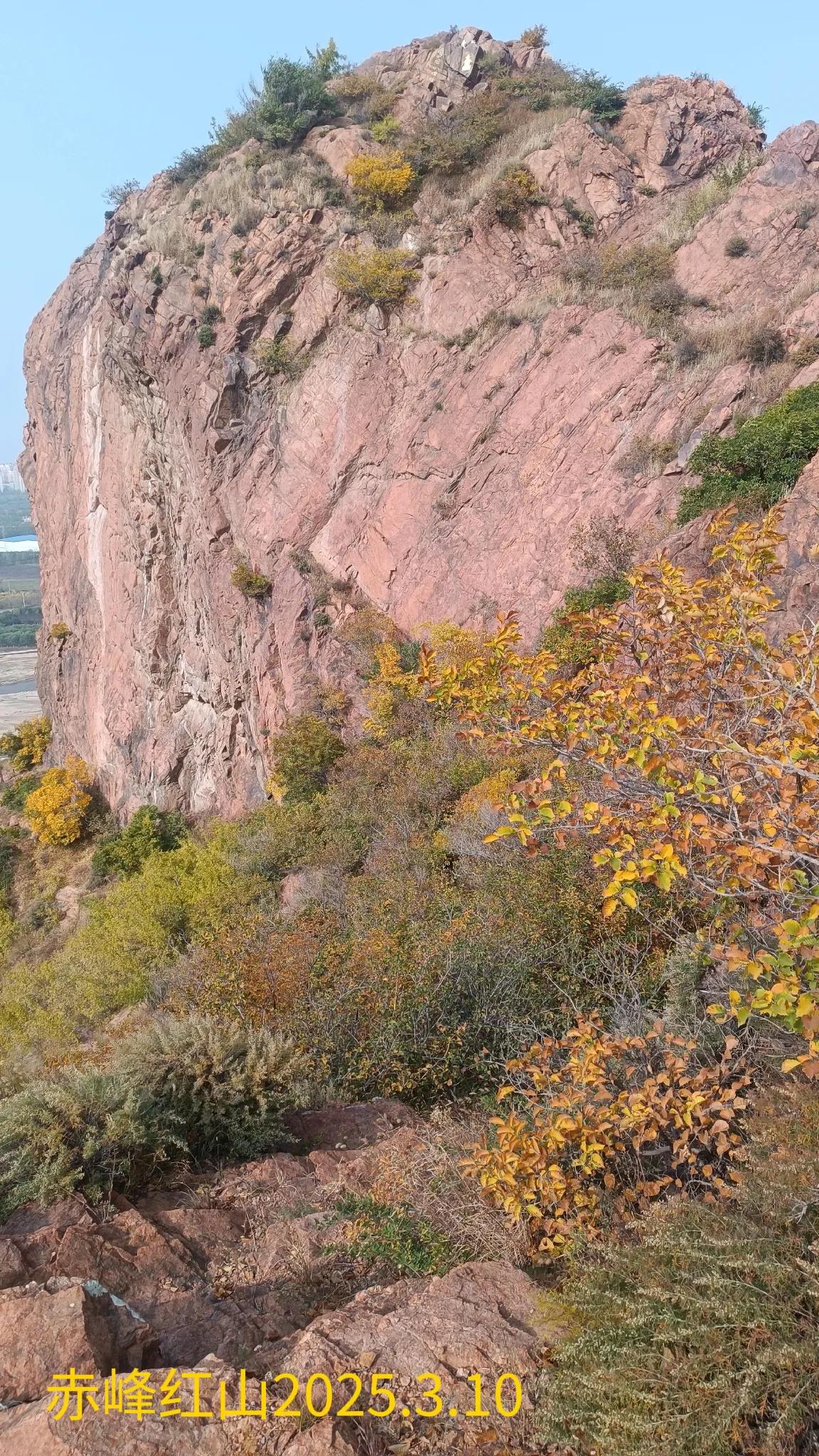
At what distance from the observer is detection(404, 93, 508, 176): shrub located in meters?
20.8

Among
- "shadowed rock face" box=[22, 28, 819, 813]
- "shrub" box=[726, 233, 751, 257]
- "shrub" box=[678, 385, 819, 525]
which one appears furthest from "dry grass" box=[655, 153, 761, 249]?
"shrub" box=[678, 385, 819, 525]

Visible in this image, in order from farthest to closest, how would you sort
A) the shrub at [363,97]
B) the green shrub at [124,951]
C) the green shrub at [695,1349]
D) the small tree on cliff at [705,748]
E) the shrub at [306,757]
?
1. the shrub at [363,97]
2. the shrub at [306,757]
3. the green shrub at [124,951]
4. the small tree on cliff at [705,748]
5. the green shrub at [695,1349]

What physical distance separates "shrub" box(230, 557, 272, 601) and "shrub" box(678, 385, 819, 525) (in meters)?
10.7

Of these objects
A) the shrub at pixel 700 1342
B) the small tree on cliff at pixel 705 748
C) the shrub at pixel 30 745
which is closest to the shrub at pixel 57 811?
the shrub at pixel 30 745

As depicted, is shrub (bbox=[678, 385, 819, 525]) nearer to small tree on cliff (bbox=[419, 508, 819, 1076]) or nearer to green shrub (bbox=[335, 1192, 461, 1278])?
small tree on cliff (bbox=[419, 508, 819, 1076])

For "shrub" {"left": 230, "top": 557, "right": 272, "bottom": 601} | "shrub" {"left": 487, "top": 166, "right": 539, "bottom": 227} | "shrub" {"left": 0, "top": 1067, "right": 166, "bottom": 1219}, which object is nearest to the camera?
"shrub" {"left": 0, "top": 1067, "right": 166, "bottom": 1219}

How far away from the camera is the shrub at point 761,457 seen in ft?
37.1

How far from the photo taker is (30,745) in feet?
111

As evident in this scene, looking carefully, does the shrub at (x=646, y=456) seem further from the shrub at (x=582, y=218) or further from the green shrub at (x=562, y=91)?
the green shrub at (x=562, y=91)

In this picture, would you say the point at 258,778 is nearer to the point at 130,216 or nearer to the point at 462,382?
the point at 462,382

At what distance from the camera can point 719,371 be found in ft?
45.1

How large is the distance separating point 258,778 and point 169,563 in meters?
8.37

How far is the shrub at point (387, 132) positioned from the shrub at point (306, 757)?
1714cm

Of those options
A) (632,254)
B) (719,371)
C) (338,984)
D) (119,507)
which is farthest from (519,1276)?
(119,507)
